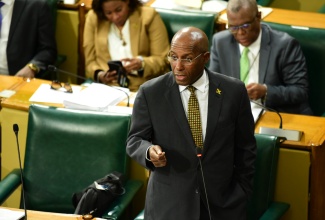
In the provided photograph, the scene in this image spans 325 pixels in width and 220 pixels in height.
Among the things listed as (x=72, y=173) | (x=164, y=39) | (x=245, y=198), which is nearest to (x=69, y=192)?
(x=72, y=173)

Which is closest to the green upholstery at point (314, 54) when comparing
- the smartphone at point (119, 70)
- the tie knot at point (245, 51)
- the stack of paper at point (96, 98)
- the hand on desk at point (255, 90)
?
the tie knot at point (245, 51)

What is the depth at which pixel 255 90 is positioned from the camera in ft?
16.0

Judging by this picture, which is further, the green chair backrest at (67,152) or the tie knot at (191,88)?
the green chair backrest at (67,152)

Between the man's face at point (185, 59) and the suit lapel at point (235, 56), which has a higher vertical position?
the man's face at point (185, 59)

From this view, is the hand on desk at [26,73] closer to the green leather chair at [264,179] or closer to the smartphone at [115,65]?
the smartphone at [115,65]

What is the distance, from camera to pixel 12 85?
5.27 m

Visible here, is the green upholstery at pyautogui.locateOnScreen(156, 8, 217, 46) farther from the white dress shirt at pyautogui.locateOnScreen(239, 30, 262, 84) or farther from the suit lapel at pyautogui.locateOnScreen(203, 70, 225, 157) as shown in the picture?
the suit lapel at pyautogui.locateOnScreen(203, 70, 225, 157)

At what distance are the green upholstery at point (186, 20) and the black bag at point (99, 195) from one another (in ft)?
5.43

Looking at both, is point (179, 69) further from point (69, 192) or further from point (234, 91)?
point (69, 192)

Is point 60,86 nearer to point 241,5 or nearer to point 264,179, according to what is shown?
point 241,5

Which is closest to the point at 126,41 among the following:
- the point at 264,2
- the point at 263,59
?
the point at 263,59

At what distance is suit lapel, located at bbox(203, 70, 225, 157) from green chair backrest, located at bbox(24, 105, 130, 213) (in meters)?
0.75

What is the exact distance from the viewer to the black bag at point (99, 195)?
163 inches

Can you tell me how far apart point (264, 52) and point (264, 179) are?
109 cm
